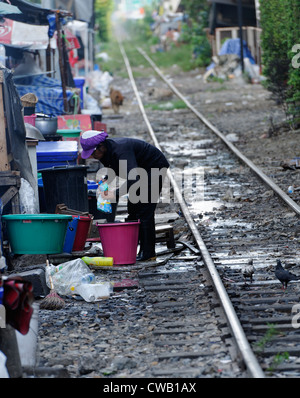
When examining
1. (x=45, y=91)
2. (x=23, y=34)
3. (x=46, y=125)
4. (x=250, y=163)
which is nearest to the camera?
(x=46, y=125)

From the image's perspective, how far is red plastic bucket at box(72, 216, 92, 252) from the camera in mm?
8672

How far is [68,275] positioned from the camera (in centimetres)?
752

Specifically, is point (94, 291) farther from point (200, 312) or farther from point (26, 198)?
point (26, 198)

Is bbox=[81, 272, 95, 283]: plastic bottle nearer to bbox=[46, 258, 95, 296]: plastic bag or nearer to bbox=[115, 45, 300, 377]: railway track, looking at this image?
bbox=[46, 258, 95, 296]: plastic bag

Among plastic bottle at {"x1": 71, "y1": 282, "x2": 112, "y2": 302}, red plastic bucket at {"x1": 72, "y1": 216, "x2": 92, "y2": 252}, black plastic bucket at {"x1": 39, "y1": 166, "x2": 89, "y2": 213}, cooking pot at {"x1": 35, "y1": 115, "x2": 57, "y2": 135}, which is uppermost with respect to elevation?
cooking pot at {"x1": 35, "y1": 115, "x2": 57, "y2": 135}

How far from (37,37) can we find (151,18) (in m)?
84.3

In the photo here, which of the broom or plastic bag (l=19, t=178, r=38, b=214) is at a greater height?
plastic bag (l=19, t=178, r=38, b=214)

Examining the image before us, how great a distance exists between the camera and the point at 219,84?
3375 centimetres

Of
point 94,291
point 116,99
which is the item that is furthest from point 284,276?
point 116,99

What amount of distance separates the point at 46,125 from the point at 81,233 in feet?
13.8

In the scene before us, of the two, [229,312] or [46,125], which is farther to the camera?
[46,125]

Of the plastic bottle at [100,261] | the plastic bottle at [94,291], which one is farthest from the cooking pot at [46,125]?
the plastic bottle at [94,291]

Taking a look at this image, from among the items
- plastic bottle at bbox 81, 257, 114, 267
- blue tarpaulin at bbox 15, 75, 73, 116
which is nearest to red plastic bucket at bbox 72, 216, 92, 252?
plastic bottle at bbox 81, 257, 114, 267

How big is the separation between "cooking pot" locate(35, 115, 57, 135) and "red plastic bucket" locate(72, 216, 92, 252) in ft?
13.3
